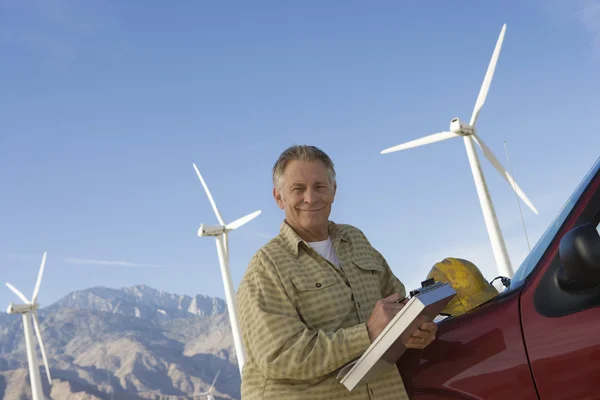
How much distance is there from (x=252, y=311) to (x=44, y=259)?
43568 millimetres

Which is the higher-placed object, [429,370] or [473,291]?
[473,291]

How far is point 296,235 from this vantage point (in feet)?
10.6

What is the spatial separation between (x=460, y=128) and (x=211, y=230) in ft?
60.3

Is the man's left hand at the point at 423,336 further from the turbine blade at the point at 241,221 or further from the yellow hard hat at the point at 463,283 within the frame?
the turbine blade at the point at 241,221

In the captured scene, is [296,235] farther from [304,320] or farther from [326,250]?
[304,320]

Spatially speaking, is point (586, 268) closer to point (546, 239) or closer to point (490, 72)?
point (546, 239)

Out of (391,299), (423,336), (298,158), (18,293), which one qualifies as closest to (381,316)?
(391,299)

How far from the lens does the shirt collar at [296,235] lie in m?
3.19

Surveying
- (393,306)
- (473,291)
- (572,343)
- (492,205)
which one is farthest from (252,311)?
(492,205)

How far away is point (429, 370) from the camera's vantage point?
291cm

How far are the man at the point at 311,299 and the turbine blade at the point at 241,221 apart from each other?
35.6 metres

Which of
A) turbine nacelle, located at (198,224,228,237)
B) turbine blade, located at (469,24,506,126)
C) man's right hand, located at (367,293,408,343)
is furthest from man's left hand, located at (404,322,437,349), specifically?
turbine nacelle, located at (198,224,228,237)

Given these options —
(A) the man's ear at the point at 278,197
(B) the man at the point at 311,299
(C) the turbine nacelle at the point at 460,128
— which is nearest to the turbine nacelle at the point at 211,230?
(C) the turbine nacelle at the point at 460,128

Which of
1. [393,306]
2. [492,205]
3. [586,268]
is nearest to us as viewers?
[586,268]
